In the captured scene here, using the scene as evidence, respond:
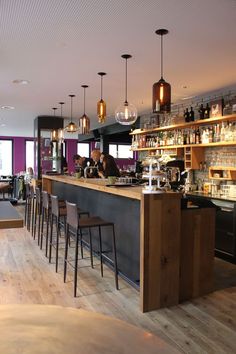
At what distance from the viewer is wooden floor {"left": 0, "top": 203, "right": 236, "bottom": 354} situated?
8.12 ft

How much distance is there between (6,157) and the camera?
15.5m

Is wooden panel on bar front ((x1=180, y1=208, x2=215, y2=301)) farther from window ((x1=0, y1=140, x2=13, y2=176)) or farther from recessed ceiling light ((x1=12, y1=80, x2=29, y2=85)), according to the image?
window ((x1=0, y1=140, x2=13, y2=176))

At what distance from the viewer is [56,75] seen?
471 cm

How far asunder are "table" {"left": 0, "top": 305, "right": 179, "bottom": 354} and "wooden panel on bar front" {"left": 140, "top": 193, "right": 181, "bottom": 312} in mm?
1785

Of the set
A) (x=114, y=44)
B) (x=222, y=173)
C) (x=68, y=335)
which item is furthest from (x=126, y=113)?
(x=68, y=335)

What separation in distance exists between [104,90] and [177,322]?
13.5 ft

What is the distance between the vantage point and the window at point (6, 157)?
15.4 m

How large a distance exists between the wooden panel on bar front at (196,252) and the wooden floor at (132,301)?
4.9 inches

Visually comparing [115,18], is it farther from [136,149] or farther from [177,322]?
[136,149]

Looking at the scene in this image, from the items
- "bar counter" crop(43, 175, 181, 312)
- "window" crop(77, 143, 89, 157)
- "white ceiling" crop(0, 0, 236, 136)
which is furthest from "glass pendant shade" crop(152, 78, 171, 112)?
"window" crop(77, 143, 89, 157)

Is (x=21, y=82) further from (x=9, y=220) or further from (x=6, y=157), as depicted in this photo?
(x=6, y=157)

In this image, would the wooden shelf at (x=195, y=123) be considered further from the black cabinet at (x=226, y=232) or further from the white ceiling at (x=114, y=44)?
the black cabinet at (x=226, y=232)

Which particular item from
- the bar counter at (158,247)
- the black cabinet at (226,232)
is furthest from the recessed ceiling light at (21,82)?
the black cabinet at (226,232)

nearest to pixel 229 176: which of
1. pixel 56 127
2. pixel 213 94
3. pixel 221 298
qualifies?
pixel 213 94
